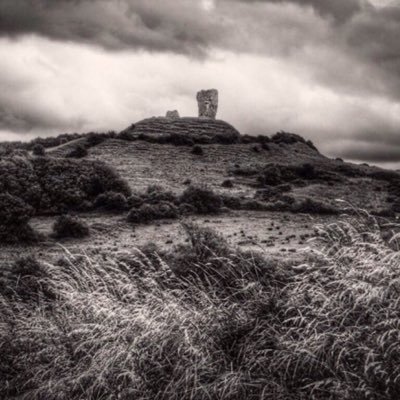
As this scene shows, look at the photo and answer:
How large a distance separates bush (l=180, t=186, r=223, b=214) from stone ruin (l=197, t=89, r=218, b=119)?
108ft

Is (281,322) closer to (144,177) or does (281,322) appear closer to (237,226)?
(237,226)

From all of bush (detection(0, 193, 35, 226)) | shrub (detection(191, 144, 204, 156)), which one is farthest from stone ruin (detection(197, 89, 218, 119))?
bush (detection(0, 193, 35, 226))

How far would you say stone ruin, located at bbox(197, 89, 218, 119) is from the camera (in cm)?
6269

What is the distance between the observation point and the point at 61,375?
6.69 meters

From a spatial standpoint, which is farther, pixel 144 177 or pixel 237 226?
pixel 144 177


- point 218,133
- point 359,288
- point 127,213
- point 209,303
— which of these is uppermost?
point 218,133

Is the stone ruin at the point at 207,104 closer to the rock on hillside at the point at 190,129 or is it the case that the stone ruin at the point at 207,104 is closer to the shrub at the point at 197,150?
the rock on hillside at the point at 190,129

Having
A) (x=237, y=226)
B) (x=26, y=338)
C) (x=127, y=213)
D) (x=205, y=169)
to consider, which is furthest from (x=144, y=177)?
(x=26, y=338)

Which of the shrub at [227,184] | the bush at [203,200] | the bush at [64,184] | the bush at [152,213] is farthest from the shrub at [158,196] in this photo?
the shrub at [227,184]

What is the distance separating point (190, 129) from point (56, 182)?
78.9 ft

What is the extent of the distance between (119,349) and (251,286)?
1.88m

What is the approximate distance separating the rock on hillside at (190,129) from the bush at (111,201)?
18198mm

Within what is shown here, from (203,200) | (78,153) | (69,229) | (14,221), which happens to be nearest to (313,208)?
(203,200)

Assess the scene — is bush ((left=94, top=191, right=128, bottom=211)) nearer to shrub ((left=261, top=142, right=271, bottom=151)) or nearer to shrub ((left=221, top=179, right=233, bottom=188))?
shrub ((left=221, top=179, right=233, bottom=188))
